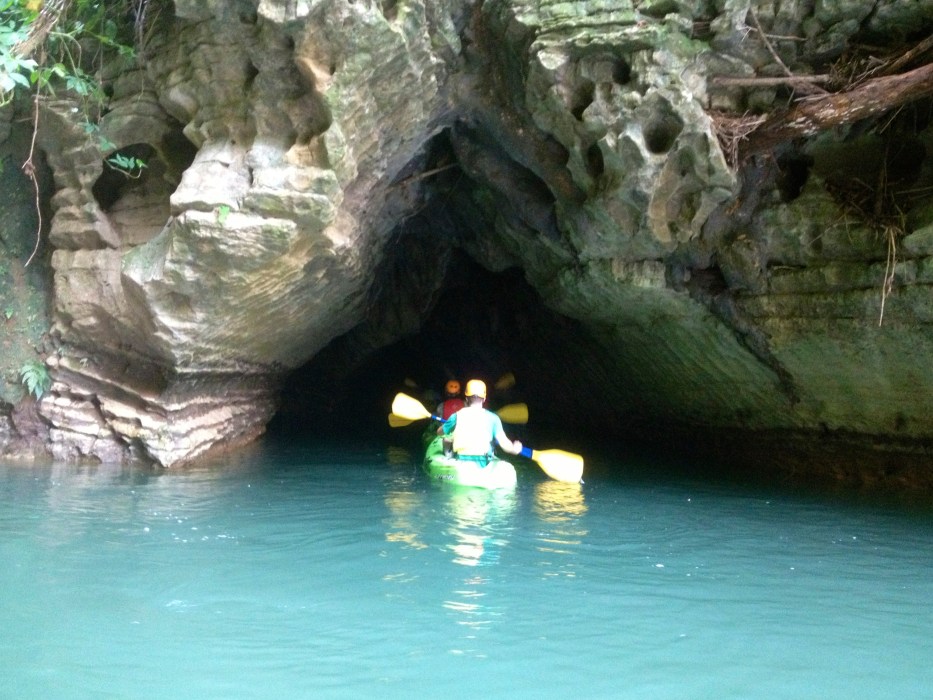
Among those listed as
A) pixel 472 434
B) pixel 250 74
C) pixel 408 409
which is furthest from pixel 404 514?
pixel 250 74

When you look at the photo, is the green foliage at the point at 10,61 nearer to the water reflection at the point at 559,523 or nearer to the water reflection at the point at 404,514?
the water reflection at the point at 404,514

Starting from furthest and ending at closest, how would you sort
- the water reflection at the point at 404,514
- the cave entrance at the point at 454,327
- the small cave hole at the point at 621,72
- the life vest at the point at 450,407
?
the life vest at the point at 450,407 < the cave entrance at the point at 454,327 < the small cave hole at the point at 621,72 < the water reflection at the point at 404,514

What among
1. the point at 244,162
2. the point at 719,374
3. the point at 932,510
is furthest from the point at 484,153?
the point at 932,510

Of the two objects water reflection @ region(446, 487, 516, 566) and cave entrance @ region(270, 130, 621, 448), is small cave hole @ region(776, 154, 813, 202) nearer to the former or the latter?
cave entrance @ region(270, 130, 621, 448)

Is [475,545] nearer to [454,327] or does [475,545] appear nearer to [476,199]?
[476,199]

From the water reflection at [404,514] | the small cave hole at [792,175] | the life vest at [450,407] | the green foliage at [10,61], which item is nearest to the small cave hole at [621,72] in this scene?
the small cave hole at [792,175]

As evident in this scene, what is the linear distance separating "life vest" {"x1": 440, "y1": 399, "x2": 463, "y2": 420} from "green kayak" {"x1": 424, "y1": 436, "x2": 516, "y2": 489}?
209 cm

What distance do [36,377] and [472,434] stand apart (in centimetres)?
440

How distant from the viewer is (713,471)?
356 inches

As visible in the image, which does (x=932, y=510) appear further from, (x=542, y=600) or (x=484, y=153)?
(x=484, y=153)

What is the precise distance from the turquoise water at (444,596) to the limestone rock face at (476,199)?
157 centimetres

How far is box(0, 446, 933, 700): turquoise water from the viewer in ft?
9.08

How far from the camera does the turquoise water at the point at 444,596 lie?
277 centimetres

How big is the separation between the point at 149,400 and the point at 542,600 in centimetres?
527
